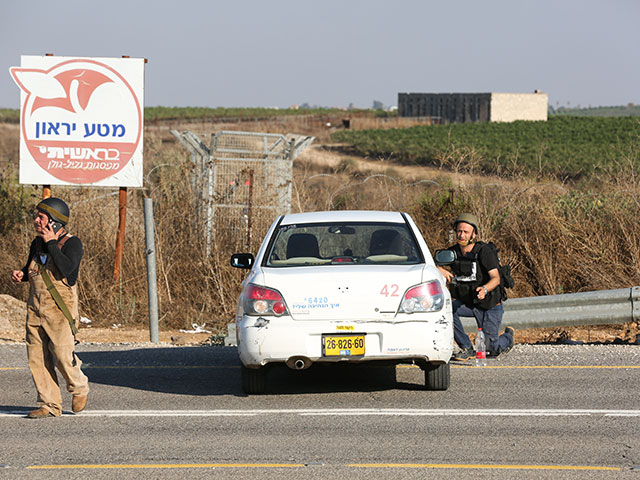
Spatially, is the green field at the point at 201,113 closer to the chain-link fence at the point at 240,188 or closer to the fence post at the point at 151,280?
the chain-link fence at the point at 240,188

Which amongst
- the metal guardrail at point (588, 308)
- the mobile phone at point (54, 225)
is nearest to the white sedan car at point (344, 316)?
the mobile phone at point (54, 225)

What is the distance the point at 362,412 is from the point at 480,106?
12157 centimetres

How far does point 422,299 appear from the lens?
840 cm

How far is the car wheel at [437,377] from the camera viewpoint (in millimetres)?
8906

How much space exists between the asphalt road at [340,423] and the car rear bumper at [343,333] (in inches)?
17.0

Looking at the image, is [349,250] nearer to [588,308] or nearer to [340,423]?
[340,423]

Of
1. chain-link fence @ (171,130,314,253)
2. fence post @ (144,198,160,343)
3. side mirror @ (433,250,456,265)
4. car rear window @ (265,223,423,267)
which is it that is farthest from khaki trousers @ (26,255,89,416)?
chain-link fence @ (171,130,314,253)

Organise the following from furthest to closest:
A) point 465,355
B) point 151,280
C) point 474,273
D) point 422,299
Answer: point 151,280
point 465,355
point 474,273
point 422,299

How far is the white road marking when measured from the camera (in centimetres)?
806

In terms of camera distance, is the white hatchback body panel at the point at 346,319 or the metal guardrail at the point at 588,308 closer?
the white hatchback body panel at the point at 346,319

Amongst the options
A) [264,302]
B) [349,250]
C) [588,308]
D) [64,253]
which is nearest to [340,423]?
[264,302]

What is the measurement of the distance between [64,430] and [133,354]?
3921 millimetres

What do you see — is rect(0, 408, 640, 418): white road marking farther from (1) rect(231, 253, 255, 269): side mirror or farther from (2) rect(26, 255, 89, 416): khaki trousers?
(1) rect(231, 253, 255, 269): side mirror

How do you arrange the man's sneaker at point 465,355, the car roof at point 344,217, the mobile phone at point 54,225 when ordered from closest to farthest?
1. the mobile phone at point 54,225
2. the car roof at point 344,217
3. the man's sneaker at point 465,355
